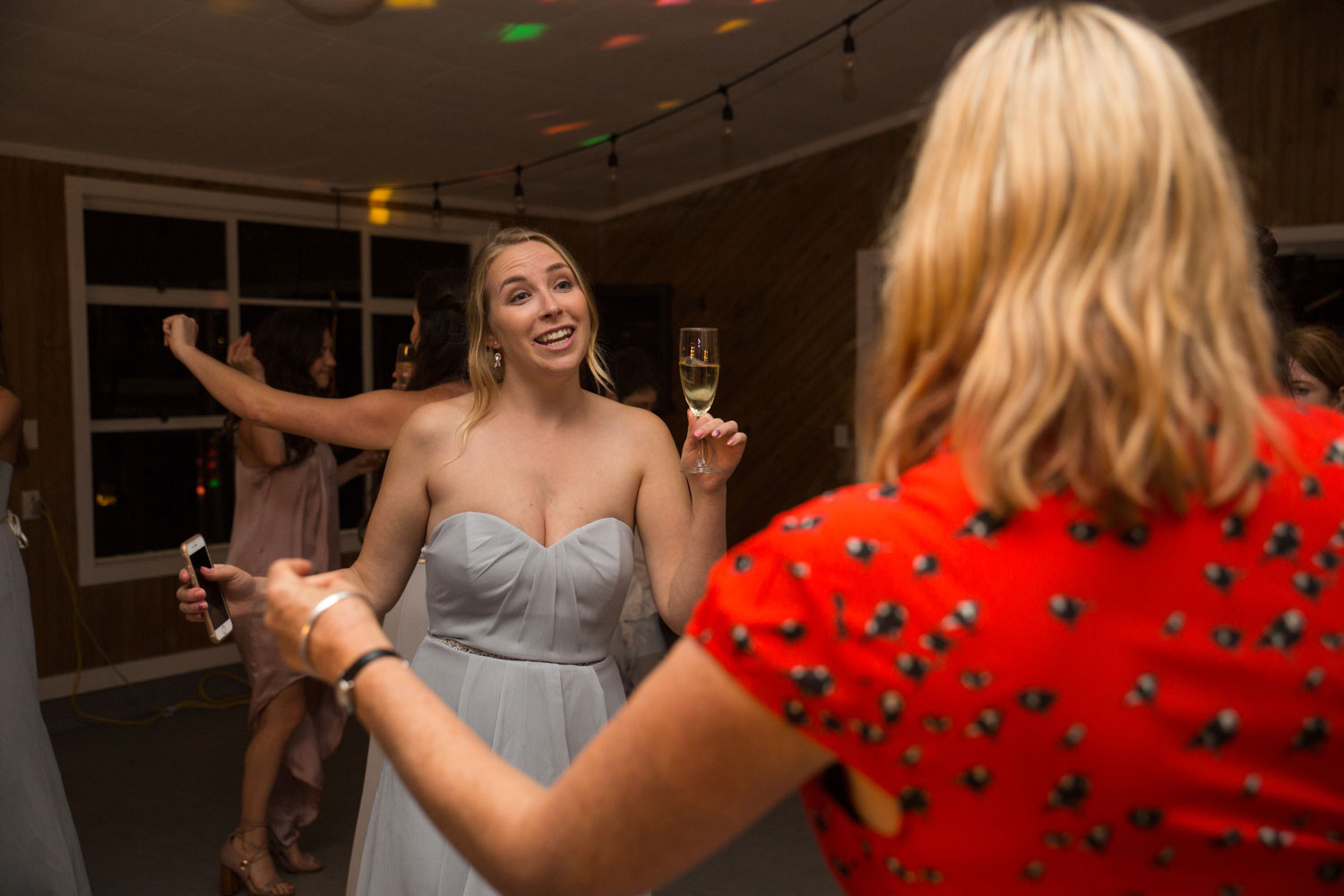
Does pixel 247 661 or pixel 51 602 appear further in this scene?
pixel 51 602

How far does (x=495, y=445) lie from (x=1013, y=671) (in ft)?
4.40

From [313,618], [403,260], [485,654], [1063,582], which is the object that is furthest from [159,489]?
[1063,582]

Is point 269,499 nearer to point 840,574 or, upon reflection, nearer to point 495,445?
point 495,445

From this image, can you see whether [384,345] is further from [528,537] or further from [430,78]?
[528,537]

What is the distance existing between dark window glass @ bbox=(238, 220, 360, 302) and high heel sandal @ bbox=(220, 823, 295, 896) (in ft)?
10.5

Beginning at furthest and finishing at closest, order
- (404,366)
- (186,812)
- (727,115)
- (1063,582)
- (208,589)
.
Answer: (727,115) < (186,812) < (404,366) < (208,589) < (1063,582)

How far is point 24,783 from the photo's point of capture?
8.43 ft

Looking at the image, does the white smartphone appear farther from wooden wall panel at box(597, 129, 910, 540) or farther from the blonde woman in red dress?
wooden wall panel at box(597, 129, 910, 540)

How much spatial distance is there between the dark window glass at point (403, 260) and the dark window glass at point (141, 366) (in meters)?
0.99

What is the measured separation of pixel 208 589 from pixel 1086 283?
1429mm

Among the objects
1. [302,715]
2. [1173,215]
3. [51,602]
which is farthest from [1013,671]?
[51,602]

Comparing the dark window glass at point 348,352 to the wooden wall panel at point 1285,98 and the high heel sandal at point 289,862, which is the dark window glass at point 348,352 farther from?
the wooden wall panel at point 1285,98

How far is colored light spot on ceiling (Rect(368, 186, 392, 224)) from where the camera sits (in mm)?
5750

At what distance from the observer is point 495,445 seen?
1823 millimetres
